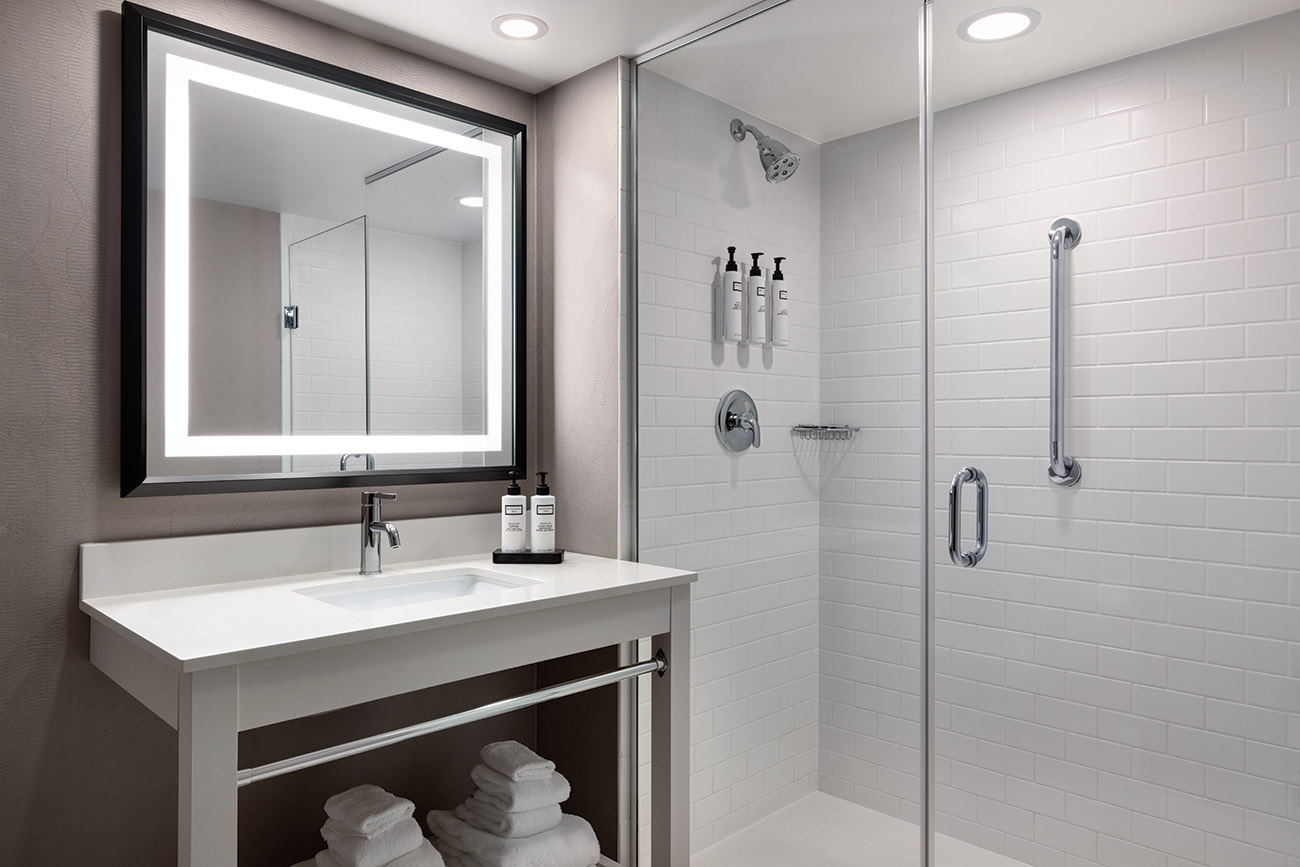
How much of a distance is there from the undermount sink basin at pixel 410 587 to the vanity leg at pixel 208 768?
51cm

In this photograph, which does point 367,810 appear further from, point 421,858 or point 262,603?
point 262,603

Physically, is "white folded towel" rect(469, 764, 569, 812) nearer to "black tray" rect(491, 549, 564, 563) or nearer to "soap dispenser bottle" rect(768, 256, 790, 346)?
"black tray" rect(491, 549, 564, 563)

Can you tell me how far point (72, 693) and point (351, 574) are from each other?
0.56m

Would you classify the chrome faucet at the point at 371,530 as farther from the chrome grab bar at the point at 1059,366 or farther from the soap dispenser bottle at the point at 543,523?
the chrome grab bar at the point at 1059,366

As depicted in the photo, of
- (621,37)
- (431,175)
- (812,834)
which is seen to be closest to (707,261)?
(621,37)

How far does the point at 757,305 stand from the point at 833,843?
1.21 meters

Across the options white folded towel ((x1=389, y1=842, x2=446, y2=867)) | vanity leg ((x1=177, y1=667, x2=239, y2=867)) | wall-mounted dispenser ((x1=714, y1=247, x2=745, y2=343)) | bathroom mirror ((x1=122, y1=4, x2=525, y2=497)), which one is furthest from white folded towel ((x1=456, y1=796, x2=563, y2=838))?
wall-mounted dispenser ((x1=714, y1=247, x2=745, y2=343))

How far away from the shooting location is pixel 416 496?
84.2 inches

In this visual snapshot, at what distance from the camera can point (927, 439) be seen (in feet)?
5.54

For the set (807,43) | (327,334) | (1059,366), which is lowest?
(1059,366)

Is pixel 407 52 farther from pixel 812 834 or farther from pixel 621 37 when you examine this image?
pixel 812 834

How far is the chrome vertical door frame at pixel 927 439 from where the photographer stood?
1.67 meters

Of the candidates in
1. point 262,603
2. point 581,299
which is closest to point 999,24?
point 581,299

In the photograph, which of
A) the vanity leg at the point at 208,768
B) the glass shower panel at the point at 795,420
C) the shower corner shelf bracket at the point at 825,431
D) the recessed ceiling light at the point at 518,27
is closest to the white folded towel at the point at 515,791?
the glass shower panel at the point at 795,420
